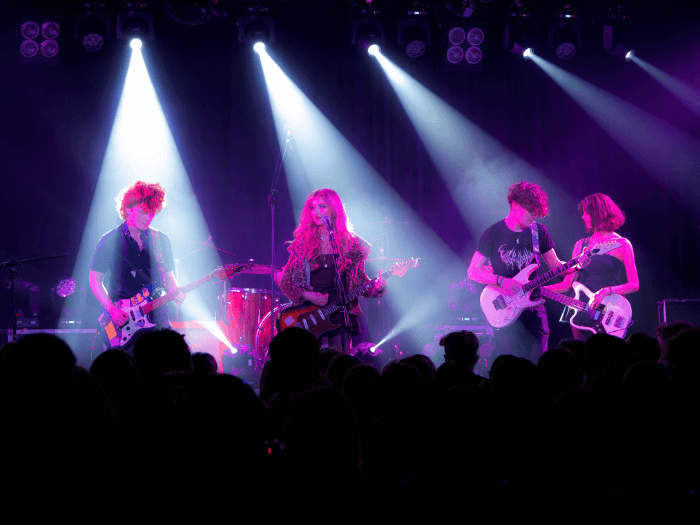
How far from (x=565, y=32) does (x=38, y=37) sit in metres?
7.25

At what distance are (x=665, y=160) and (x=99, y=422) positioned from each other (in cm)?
947

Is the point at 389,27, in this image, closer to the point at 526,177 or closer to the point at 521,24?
the point at 521,24

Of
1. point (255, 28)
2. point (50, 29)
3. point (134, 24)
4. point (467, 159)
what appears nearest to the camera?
point (50, 29)

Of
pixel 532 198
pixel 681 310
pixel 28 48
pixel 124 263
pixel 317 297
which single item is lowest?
pixel 681 310

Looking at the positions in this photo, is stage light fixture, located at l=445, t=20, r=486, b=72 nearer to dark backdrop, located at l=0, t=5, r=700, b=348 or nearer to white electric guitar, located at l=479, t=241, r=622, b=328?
dark backdrop, located at l=0, t=5, r=700, b=348

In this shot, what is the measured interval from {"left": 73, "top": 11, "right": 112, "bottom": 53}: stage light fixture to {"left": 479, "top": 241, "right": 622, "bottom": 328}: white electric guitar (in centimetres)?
608

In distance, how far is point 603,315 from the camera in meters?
6.00

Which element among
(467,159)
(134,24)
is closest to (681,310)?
(467,159)

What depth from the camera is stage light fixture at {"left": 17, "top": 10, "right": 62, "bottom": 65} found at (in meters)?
7.82

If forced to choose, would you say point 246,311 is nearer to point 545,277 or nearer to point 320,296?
point 320,296

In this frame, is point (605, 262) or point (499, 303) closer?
point (499, 303)

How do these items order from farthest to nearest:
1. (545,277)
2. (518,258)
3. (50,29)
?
(50,29) → (518,258) → (545,277)

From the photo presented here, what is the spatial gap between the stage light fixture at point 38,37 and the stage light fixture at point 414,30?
4.63 meters

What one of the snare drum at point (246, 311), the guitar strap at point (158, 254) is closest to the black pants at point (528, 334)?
the snare drum at point (246, 311)
